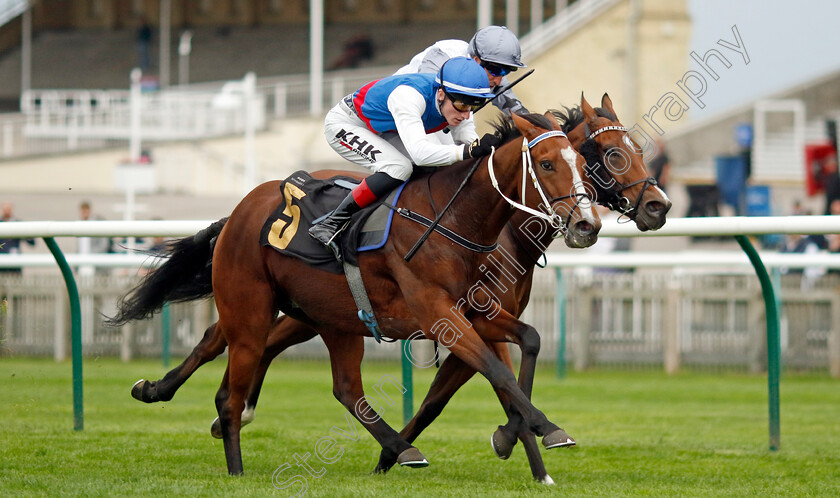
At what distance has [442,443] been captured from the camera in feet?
22.2

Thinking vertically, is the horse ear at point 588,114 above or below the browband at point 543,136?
above

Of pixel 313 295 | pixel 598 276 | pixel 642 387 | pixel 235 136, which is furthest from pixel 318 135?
pixel 313 295

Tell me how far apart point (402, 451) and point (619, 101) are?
18374 millimetres

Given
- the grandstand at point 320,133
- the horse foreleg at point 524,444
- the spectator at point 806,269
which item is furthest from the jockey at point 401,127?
the grandstand at point 320,133

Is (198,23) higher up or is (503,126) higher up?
(198,23)

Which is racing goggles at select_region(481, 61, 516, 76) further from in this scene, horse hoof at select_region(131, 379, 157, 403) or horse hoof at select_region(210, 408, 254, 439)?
horse hoof at select_region(131, 379, 157, 403)

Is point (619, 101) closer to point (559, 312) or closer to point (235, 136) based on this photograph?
point (235, 136)

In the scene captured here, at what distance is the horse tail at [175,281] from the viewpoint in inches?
254

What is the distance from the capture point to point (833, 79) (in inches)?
839

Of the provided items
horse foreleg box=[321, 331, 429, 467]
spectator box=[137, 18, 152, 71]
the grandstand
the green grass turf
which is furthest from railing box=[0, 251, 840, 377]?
spectator box=[137, 18, 152, 71]

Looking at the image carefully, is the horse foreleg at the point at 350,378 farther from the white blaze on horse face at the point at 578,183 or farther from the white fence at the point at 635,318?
the white fence at the point at 635,318

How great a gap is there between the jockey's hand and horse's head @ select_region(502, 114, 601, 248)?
0.65 feet

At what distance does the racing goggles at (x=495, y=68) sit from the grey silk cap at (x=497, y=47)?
31 mm

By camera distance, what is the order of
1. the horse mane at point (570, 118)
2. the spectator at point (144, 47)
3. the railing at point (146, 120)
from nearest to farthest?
the horse mane at point (570, 118), the railing at point (146, 120), the spectator at point (144, 47)
